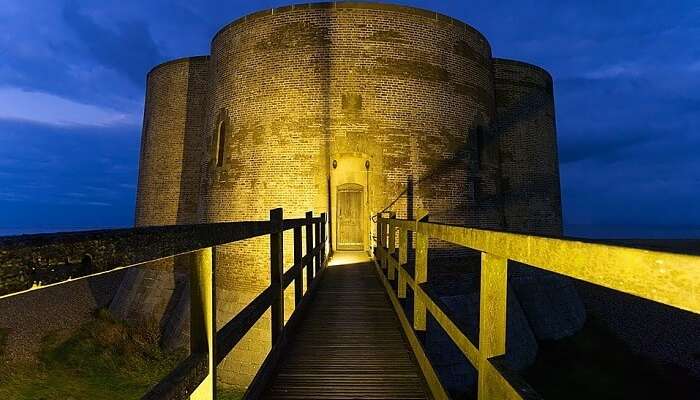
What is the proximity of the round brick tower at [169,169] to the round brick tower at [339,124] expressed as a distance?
4235 millimetres

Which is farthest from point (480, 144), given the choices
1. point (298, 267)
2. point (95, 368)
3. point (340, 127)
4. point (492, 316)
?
point (95, 368)

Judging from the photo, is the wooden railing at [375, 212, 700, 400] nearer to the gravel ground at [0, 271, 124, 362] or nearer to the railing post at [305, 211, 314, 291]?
the railing post at [305, 211, 314, 291]

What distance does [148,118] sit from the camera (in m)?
16.2

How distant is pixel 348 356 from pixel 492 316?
250cm

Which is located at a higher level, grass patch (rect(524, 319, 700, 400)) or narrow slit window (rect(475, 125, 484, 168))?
narrow slit window (rect(475, 125, 484, 168))

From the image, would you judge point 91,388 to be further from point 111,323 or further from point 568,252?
point 568,252

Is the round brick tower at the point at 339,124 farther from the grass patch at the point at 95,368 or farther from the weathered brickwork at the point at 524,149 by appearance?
the weathered brickwork at the point at 524,149

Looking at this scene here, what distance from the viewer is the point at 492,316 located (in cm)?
179

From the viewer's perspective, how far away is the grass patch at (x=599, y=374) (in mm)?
10734

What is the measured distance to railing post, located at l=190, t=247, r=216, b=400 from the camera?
167 cm

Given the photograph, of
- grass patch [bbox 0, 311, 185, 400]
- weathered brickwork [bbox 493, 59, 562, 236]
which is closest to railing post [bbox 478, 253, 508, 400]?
grass patch [bbox 0, 311, 185, 400]

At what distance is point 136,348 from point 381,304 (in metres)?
9.71

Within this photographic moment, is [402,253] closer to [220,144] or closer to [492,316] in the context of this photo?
[492,316]

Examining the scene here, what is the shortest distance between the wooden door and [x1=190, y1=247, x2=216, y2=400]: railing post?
30.2 feet
